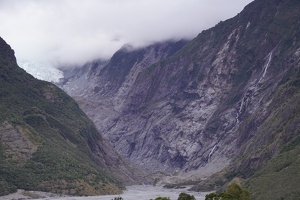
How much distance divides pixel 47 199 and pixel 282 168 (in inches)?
3099

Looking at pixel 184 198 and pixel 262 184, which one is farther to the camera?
pixel 262 184

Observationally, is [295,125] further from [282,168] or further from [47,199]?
[47,199]

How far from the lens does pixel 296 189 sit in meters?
123

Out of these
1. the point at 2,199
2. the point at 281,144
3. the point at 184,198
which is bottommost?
the point at 184,198

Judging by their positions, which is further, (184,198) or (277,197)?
(277,197)

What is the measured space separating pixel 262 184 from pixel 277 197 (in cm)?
2512

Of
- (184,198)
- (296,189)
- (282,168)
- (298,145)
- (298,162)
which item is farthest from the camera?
(298,145)

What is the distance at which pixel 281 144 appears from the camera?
198875 mm

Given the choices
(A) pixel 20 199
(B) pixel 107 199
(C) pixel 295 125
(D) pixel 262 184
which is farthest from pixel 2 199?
(C) pixel 295 125

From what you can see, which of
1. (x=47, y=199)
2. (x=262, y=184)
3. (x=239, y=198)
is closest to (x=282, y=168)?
(x=262, y=184)

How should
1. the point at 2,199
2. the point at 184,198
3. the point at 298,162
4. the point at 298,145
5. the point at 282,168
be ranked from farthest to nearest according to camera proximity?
the point at 2,199, the point at 298,145, the point at 282,168, the point at 298,162, the point at 184,198

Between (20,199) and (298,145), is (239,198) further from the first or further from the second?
(20,199)

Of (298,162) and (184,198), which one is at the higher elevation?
(298,162)

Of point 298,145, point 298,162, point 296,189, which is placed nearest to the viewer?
point 296,189
